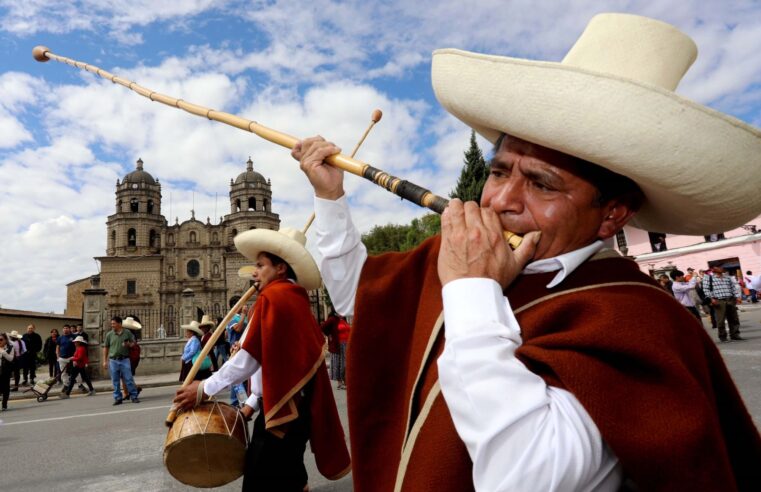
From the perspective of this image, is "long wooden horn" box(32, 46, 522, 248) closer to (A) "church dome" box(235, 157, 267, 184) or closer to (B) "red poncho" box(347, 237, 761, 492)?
(B) "red poncho" box(347, 237, 761, 492)

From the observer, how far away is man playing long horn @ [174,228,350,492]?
3529mm

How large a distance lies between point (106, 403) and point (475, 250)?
1262 centimetres

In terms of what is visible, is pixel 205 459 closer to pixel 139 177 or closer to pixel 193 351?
pixel 193 351

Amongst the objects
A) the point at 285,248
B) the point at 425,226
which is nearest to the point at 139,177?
the point at 425,226

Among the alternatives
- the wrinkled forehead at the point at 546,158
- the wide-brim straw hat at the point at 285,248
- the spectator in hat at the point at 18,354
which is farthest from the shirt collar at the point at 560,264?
the spectator in hat at the point at 18,354

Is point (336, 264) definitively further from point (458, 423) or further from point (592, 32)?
point (592, 32)

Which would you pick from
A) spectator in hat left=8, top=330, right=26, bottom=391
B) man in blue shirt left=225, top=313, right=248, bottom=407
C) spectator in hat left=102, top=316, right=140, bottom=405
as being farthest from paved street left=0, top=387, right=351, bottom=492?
spectator in hat left=8, top=330, right=26, bottom=391

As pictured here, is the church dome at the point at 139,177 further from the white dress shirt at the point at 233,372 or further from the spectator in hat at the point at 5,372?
the white dress shirt at the point at 233,372

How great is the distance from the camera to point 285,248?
413cm

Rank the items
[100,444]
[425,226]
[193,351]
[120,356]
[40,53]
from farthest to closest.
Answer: [425,226] → [120,356] → [193,351] → [100,444] → [40,53]

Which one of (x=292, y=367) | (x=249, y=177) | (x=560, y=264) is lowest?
(x=292, y=367)

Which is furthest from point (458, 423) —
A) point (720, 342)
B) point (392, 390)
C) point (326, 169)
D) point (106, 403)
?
point (720, 342)

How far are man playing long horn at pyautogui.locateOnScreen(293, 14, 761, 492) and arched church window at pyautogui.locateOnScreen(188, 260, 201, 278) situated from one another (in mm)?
68795

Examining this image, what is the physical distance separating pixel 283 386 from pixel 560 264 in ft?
8.93
